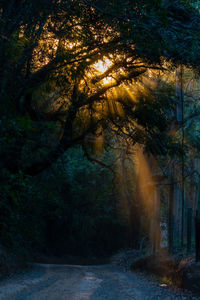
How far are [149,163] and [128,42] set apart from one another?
40.9 ft

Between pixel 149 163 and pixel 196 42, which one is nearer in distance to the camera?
pixel 196 42

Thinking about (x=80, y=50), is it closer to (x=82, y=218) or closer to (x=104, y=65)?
(x=104, y=65)

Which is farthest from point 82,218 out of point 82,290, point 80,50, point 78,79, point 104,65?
point 82,290

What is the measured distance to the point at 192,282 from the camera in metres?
8.28

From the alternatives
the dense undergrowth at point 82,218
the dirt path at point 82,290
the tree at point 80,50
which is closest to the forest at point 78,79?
the tree at point 80,50

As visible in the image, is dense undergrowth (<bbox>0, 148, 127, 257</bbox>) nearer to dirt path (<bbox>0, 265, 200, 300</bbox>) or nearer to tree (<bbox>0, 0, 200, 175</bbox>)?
tree (<bbox>0, 0, 200, 175</bbox>)

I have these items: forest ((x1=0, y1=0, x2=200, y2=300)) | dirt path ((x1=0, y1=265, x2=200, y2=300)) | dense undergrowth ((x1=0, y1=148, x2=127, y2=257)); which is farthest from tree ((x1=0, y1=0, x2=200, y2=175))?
dense undergrowth ((x1=0, y1=148, x2=127, y2=257))

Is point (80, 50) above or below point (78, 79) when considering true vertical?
above

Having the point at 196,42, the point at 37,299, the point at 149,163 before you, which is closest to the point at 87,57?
the point at 196,42

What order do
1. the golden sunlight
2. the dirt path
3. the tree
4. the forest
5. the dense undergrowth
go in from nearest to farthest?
the dirt path, the tree, the forest, the golden sunlight, the dense undergrowth

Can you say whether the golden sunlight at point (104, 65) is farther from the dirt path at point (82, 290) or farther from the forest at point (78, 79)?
the dirt path at point (82, 290)

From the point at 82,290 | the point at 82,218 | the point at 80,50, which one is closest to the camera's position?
the point at 82,290

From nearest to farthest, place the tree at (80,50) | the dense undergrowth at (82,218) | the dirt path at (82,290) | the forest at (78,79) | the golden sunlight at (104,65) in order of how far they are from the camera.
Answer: the dirt path at (82,290)
the tree at (80,50)
the forest at (78,79)
the golden sunlight at (104,65)
the dense undergrowth at (82,218)

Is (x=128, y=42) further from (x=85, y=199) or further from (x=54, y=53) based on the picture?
(x=85, y=199)
